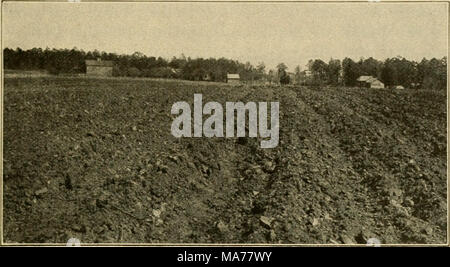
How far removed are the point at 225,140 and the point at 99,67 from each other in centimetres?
221

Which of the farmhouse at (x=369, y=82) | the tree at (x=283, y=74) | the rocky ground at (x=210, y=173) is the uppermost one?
the tree at (x=283, y=74)

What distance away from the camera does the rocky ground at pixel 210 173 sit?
465cm

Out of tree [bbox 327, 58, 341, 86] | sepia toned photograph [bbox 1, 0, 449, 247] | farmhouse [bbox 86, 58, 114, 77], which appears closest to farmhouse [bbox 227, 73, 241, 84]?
sepia toned photograph [bbox 1, 0, 449, 247]

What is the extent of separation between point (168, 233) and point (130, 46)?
7.06ft

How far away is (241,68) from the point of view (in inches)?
222

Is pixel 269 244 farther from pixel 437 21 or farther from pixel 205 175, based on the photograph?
pixel 437 21

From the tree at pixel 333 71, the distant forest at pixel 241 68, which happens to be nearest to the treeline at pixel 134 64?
the distant forest at pixel 241 68

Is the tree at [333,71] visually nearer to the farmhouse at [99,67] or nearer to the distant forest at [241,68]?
the distant forest at [241,68]

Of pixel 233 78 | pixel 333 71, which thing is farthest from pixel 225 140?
pixel 333 71

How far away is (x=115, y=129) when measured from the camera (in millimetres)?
5414

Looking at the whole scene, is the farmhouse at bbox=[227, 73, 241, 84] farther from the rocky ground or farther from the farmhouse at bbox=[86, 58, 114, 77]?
the farmhouse at bbox=[86, 58, 114, 77]

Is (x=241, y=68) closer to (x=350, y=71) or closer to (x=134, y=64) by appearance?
(x=350, y=71)

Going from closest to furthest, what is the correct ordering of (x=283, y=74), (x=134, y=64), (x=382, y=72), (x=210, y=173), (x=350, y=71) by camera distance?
(x=210, y=173) → (x=350, y=71) → (x=382, y=72) → (x=283, y=74) → (x=134, y=64)

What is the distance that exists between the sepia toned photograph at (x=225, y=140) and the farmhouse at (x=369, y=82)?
44 mm
